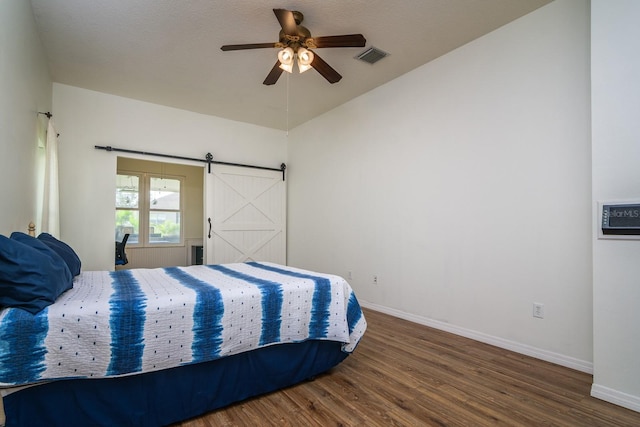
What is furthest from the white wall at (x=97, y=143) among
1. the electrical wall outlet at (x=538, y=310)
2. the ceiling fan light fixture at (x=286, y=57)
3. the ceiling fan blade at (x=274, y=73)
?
the electrical wall outlet at (x=538, y=310)

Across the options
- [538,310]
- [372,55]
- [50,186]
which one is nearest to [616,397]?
[538,310]

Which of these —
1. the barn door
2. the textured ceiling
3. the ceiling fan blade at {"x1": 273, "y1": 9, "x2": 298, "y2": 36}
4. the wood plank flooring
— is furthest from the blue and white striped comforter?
the barn door

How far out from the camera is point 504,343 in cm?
281

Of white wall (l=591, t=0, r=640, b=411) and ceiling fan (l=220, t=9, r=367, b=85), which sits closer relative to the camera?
white wall (l=591, t=0, r=640, b=411)

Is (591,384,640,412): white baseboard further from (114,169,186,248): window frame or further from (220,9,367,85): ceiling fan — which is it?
(114,169,186,248): window frame

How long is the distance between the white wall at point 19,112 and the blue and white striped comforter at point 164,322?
736mm

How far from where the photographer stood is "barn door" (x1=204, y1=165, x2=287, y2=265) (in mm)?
5109

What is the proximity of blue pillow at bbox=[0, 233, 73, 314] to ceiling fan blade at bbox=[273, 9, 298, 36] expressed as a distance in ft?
6.80

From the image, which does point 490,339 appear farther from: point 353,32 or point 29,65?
point 29,65

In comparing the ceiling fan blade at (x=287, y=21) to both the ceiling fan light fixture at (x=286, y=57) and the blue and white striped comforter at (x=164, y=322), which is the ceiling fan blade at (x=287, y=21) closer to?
the ceiling fan light fixture at (x=286, y=57)

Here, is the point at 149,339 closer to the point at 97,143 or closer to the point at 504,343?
the point at 504,343

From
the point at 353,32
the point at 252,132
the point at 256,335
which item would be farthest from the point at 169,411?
the point at 252,132

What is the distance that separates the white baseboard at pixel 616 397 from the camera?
188 centimetres

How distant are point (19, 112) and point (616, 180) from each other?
13.7 feet
